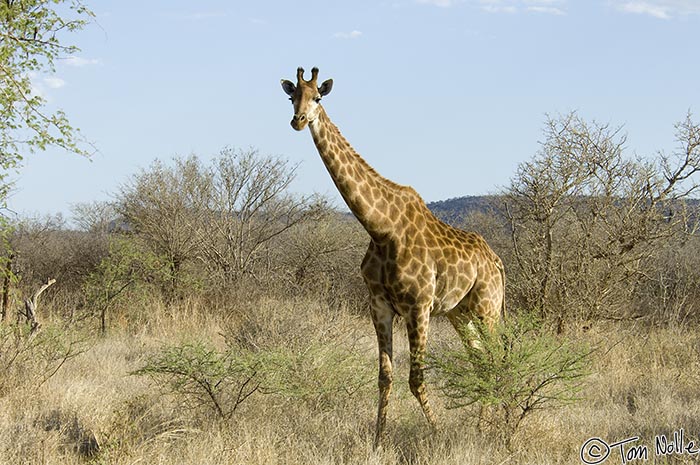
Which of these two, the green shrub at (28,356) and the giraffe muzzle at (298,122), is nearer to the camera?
the giraffe muzzle at (298,122)

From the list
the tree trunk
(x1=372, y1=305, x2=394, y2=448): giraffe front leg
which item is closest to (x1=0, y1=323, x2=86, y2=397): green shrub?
the tree trunk

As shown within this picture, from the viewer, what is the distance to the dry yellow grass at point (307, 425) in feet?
17.7

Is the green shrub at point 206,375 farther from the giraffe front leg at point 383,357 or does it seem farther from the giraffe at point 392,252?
the giraffe at point 392,252

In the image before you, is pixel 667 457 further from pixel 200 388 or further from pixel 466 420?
pixel 200 388

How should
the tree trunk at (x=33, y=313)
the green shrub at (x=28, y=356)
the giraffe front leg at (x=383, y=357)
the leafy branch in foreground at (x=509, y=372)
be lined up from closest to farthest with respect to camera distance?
the leafy branch in foreground at (x=509, y=372)
the giraffe front leg at (x=383, y=357)
the green shrub at (x=28, y=356)
the tree trunk at (x=33, y=313)

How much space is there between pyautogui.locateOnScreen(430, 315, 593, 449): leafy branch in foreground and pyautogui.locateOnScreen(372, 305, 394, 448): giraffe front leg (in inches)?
14.8

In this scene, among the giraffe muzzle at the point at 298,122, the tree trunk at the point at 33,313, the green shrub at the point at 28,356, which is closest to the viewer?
the giraffe muzzle at the point at 298,122

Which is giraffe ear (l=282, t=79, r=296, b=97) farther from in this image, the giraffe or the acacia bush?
the acacia bush

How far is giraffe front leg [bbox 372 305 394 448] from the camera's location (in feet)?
19.1

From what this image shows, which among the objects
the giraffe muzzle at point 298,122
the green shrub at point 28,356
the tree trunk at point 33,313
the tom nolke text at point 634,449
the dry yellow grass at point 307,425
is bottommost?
the tom nolke text at point 634,449

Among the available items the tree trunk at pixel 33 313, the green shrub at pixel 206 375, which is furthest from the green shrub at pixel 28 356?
the green shrub at pixel 206 375

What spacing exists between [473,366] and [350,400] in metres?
1.52

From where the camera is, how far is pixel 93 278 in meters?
13.4

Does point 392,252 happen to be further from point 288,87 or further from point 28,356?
point 28,356
